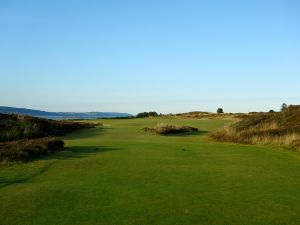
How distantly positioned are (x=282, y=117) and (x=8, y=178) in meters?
16.9

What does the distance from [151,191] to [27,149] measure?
20.7ft

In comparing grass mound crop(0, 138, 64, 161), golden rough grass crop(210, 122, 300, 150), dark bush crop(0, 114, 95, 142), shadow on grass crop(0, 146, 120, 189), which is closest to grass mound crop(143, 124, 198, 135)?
golden rough grass crop(210, 122, 300, 150)

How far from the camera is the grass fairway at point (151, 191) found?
6098 millimetres

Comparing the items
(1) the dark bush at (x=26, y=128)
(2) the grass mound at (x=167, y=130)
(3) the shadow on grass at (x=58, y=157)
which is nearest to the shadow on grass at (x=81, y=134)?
(1) the dark bush at (x=26, y=128)

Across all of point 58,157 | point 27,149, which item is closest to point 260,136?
point 58,157

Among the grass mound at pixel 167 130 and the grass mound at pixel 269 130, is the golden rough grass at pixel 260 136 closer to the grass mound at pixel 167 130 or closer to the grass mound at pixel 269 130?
the grass mound at pixel 269 130

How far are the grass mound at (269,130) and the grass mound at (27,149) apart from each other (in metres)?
8.45

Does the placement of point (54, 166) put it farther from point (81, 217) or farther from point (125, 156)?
point (81, 217)

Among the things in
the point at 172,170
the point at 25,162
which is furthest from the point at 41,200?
the point at 25,162

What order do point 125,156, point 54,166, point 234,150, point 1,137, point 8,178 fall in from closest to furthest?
point 8,178 → point 54,166 → point 125,156 → point 234,150 → point 1,137

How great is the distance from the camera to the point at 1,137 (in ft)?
66.5

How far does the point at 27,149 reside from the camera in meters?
12.8

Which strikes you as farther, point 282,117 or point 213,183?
point 282,117

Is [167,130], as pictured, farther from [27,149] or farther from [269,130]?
[27,149]
